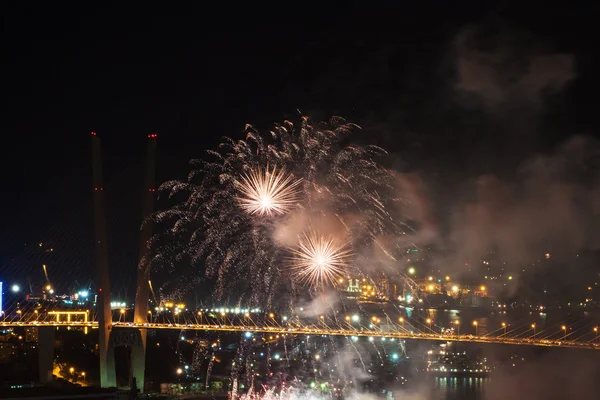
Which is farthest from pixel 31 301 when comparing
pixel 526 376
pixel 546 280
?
pixel 546 280

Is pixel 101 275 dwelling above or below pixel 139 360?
above

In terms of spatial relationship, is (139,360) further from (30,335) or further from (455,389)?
(455,389)

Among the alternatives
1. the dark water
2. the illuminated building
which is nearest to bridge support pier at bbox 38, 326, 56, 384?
the illuminated building

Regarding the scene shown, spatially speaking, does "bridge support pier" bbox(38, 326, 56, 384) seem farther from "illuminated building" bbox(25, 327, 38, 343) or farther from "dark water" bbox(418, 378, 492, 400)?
"dark water" bbox(418, 378, 492, 400)

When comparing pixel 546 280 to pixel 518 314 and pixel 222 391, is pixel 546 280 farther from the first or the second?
pixel 222 391

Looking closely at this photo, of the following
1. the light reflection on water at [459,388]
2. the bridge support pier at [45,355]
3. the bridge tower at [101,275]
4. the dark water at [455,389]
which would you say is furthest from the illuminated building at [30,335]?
the light reflection on water at [459,388]

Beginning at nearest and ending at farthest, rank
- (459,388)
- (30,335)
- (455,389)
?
(455,389) → (459,388) → (30,335)

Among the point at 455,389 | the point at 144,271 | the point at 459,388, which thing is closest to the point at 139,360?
the point at 144,271
